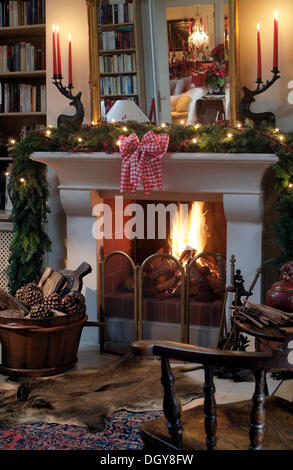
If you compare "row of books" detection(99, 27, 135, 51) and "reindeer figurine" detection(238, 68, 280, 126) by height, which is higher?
"row of books" detection(99, 27, 135, 51)

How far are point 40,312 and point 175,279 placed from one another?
99 centimetres

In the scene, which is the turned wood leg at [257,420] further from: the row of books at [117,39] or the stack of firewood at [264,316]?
the row of books at [117,39]

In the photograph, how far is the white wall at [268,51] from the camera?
11.8 ft

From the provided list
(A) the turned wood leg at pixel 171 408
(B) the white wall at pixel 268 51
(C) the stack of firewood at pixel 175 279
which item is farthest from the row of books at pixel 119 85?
(A) the turned wood leg at pixel 171 408

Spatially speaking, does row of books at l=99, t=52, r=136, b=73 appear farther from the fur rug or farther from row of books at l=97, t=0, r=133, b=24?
the fur rug

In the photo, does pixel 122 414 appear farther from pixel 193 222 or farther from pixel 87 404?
pixel 193 222

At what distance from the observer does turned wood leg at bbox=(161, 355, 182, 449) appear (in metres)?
1.70

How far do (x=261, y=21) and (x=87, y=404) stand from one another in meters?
2.44

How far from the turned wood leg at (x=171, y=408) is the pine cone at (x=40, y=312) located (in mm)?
1783

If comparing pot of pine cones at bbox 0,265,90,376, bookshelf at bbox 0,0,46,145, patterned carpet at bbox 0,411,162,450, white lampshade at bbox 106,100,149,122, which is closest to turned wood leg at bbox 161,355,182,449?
patterned carpet at bbox 0,411,162,450

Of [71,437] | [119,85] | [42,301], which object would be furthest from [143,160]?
[71,437]

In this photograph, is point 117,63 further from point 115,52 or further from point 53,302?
point 53,302

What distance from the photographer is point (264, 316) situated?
2328mm
